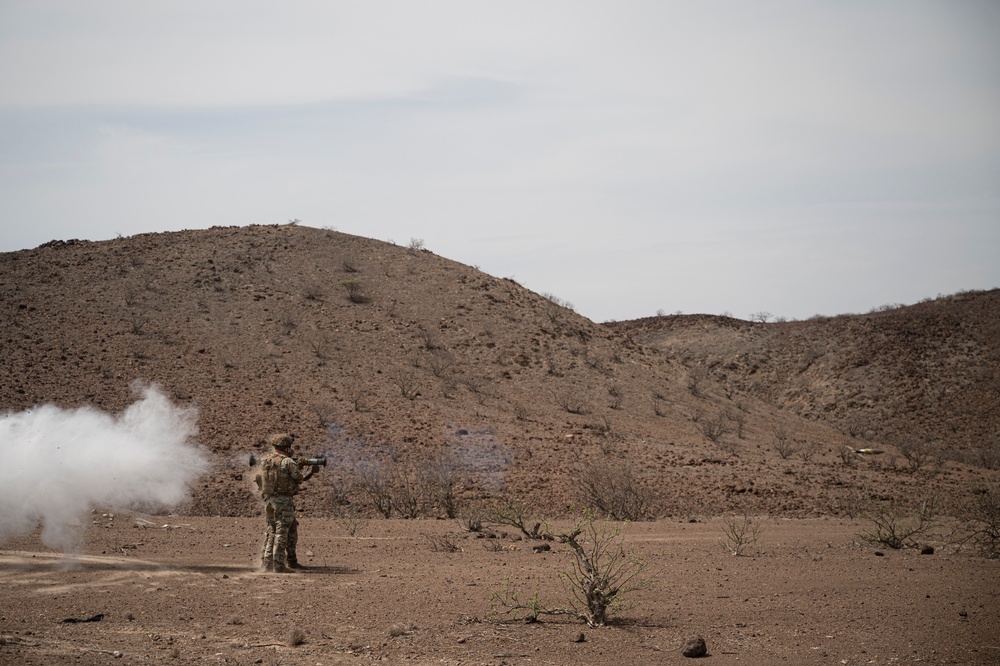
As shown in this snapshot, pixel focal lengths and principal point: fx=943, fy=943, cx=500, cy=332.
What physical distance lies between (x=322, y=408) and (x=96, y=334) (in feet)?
31.5

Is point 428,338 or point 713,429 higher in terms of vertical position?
point 428,338

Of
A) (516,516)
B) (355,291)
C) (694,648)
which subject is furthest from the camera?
(355,291)

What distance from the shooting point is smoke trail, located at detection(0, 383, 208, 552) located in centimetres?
1295

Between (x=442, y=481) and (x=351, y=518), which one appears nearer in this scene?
(x=351, y=518)

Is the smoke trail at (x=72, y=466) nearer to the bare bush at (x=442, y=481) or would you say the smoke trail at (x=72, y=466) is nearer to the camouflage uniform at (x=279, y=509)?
the camouflage uniform at (x=279, y=509)

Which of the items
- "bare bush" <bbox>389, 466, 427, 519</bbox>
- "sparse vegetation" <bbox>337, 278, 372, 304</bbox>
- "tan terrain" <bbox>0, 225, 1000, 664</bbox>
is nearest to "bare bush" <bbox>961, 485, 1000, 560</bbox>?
"tan terrain" <bbox>0, 225, 1000, 664</bbox>

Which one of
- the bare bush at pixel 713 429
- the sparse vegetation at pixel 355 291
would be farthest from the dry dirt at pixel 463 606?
the sparse vegetation at pixel 355 291

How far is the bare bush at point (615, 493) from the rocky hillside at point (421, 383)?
202mm

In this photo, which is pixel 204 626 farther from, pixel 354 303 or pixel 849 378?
pixel 849 378

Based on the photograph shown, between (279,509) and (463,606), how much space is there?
3.48 m

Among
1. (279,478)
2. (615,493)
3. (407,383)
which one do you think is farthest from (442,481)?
(279,478)

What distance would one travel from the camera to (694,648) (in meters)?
8.73

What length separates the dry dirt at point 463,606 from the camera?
8953mm

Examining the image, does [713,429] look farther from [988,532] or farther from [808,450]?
[988,532]
